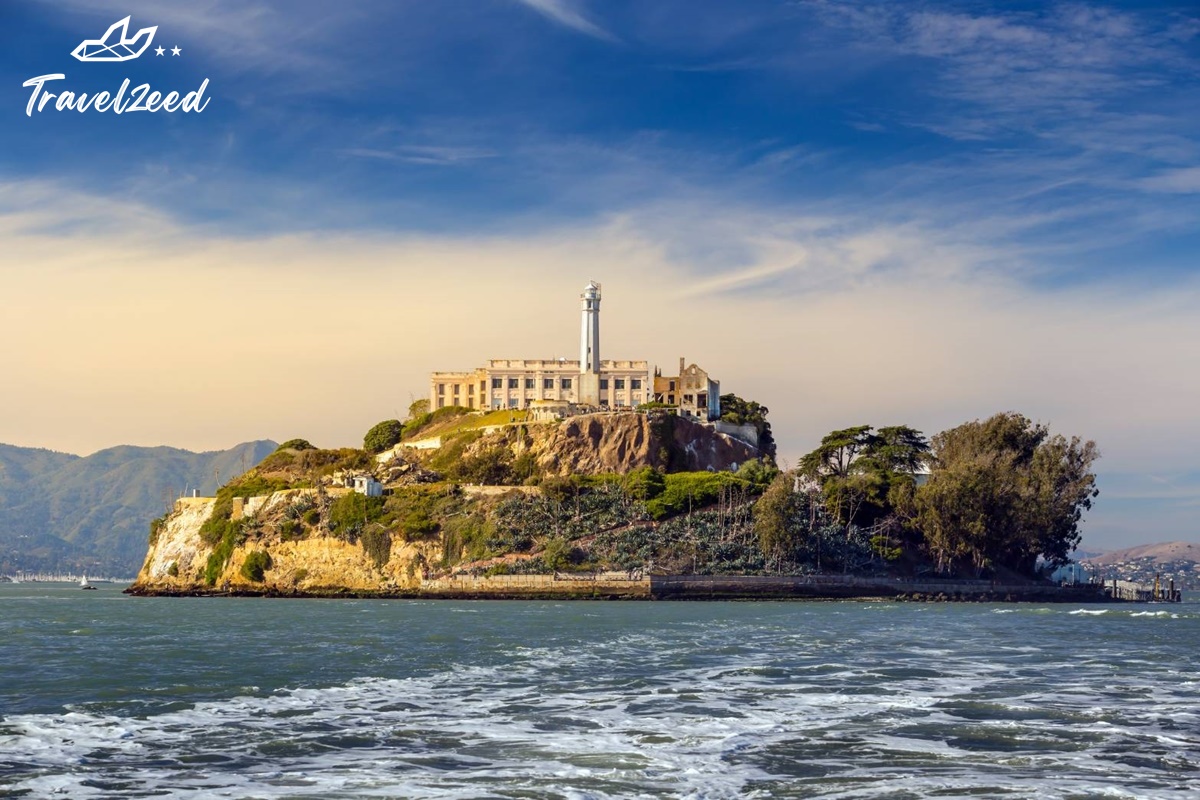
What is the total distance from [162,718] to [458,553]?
93515 mm

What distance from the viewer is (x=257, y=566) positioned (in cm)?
13325

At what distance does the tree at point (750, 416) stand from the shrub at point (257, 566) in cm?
5265

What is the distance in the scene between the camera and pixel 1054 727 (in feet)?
102

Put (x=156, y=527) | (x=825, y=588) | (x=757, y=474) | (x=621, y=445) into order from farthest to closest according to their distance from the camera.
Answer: (x=156, y=527), (x=621, y=445), (x=757, y=474), (x=825, y=588)

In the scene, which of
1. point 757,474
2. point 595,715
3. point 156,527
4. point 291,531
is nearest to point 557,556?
point 757,474

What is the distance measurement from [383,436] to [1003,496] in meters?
81.8

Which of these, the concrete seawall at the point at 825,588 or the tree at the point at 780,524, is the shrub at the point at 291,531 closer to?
the concrete seawall at the point at 825,588

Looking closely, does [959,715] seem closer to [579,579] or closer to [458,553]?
[579,579]

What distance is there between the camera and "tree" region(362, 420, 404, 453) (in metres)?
174

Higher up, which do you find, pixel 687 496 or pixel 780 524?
pixel 687 496

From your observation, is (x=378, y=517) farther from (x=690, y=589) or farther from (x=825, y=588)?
(x=825, y=588)

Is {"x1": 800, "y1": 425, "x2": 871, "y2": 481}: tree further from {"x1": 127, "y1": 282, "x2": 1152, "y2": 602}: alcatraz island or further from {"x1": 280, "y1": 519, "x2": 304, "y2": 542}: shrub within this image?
{"x1": 280, "y1": 519, "x2": 304, "y2": 542}: shrub

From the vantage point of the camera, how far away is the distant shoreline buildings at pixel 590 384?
152875 millimetres

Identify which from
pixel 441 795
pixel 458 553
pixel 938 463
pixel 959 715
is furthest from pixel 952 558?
pixel 441 795
